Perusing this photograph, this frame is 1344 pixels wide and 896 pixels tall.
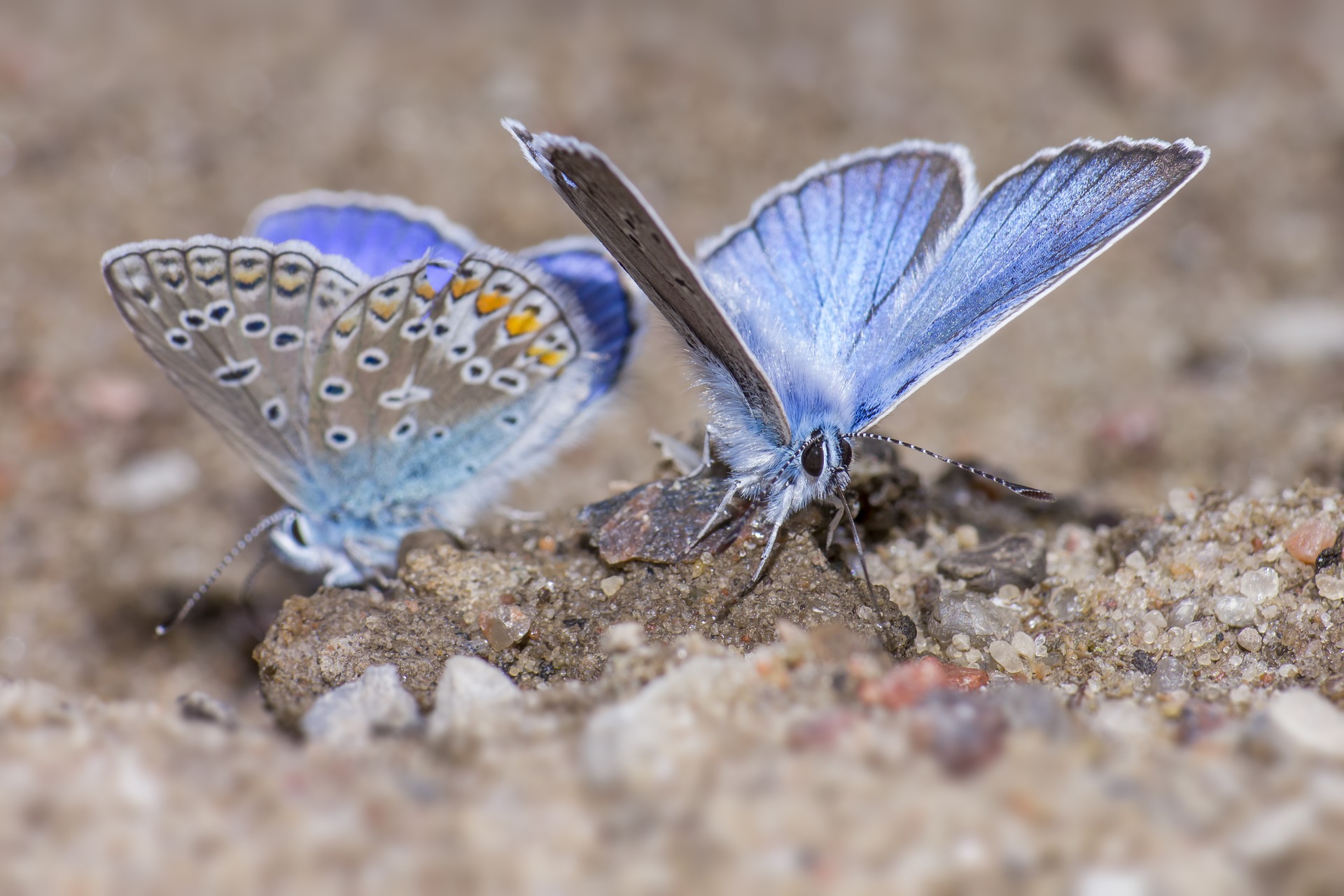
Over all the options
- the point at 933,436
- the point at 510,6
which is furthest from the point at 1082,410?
the point at 510,6

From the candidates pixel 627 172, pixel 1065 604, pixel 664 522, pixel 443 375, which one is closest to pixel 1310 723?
pixel 1065 604

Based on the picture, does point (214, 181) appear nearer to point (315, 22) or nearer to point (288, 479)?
point (315, 22)

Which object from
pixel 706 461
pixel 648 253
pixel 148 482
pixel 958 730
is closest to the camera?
pixel 958 730

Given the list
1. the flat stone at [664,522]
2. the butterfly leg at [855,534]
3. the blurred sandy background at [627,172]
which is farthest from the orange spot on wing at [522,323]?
the butterfly leg at [855,534]

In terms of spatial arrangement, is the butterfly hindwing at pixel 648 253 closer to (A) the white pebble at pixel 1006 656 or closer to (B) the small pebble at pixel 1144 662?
(A) the white pebble at pixel 1006 656

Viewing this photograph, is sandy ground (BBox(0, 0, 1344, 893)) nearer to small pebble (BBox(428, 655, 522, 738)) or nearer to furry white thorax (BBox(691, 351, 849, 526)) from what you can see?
furry white thorax (BBox(691, 351, 849, 526))

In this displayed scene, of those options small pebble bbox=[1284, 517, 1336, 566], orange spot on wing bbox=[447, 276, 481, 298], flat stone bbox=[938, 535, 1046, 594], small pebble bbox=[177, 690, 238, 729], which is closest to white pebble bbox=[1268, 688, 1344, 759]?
small pebble bbox=[1284, 517, 1336, 566]

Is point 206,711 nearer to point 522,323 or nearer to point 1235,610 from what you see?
point 522,323

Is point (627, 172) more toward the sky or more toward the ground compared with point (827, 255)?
more toward the sky
